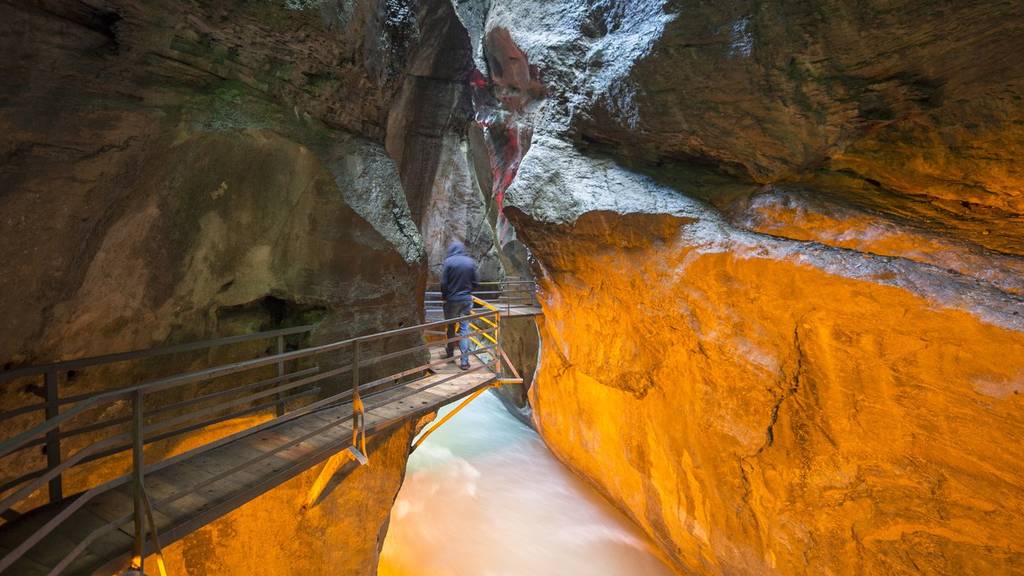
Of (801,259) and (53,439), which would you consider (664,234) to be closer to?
(801,259)

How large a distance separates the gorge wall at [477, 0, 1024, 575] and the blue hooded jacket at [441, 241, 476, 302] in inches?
43.5

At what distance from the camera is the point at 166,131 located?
11.3 ft

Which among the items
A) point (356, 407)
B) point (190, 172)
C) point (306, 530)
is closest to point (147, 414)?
point (356, 407)

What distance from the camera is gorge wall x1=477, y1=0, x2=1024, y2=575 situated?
349 centimetres

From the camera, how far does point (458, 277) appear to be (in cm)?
650

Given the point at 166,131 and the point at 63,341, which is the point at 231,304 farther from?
the point at 166,131

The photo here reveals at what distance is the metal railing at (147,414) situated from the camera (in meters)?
2.02

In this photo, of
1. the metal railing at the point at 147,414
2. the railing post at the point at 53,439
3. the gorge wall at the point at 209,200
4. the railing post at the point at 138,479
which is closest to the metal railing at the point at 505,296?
the metal railing at the point at 147,414

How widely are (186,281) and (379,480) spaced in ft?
9.35

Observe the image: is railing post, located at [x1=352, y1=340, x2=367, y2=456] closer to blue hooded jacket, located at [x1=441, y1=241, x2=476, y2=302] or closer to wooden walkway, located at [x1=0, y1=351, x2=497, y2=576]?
wooden walkway, located at [x1=0, y1=351, x2=497, y2=576]

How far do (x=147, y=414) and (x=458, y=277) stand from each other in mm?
3914

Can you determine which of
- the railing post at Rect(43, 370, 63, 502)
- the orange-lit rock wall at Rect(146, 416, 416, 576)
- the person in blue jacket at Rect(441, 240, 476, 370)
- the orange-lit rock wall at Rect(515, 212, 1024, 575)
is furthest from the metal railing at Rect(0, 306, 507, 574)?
the orange-lit rock wall at Rect(515, 212, 1024, 575)

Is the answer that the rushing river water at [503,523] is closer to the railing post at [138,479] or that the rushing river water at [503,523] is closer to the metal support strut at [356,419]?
the metal support strut at [356,419]

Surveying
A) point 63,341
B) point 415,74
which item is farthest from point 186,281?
point 415,74
